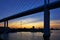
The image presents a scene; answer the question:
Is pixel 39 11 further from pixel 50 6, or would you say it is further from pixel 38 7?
pixel 50 6

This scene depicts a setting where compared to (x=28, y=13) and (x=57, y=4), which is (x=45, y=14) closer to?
(x=57, y=4)

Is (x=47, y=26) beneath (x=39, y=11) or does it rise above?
beneath

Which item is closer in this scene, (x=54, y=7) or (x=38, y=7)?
(x=54, y=7)

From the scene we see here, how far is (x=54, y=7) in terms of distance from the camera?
24.7 m

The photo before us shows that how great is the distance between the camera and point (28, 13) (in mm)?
31000

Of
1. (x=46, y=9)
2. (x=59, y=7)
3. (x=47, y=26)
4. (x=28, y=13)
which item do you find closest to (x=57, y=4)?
(x=59, y=7)

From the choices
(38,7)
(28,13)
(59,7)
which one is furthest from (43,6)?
(28,13)

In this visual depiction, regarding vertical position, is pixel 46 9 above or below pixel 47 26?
above

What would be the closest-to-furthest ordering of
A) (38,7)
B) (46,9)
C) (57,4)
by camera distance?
1. (57,4)
2. (46,9)
3. (38,7)

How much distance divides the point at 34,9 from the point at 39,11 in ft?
3.55

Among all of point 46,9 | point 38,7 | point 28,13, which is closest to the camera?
point 46,9

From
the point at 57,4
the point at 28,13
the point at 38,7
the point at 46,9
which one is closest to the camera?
the point at 57,4

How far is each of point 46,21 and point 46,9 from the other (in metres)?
1.73

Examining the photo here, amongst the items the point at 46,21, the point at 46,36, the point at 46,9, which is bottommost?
the point at 46,36
